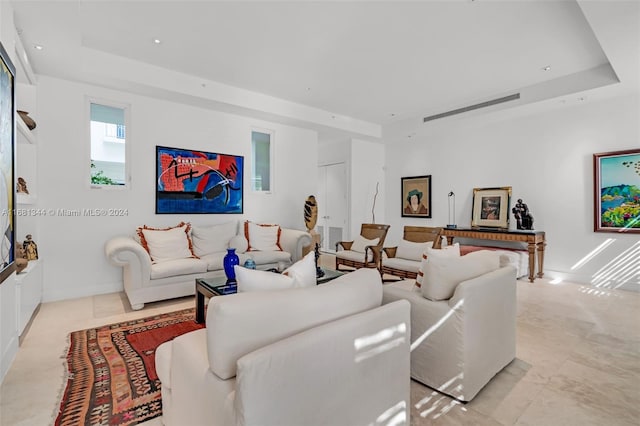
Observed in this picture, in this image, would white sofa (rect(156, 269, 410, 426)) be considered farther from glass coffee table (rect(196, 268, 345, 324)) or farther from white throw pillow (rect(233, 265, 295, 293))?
glass coffee table (rect(196, 268, 345, 324))

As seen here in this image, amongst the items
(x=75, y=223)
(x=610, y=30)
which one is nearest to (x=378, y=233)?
(x=610, y=30)

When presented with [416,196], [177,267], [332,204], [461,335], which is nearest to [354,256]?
[177,267]

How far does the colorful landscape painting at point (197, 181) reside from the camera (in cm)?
472

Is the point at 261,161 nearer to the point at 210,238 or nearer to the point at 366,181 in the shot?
the point at 210,238

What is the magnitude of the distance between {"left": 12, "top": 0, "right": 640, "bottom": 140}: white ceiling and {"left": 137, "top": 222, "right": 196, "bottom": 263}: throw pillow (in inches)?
75.0

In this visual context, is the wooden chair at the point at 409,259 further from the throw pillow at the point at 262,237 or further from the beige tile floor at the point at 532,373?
the throw pillow at the point at 262,237

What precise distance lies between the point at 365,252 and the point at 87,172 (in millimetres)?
3851

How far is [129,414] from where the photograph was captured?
1807 millimetres

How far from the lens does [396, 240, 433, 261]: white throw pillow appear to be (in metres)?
4.34

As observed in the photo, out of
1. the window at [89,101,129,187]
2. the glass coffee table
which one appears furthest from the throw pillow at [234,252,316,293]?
the window at [89,101,129,187]

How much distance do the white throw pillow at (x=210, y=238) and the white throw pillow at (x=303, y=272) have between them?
3.13 metres

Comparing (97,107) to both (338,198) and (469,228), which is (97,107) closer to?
(338,198)

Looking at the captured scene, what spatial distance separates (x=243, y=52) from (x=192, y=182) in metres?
2.10

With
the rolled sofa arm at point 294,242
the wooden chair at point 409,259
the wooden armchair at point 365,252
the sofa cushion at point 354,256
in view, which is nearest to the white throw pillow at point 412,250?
the wooden chair at point 409,259
